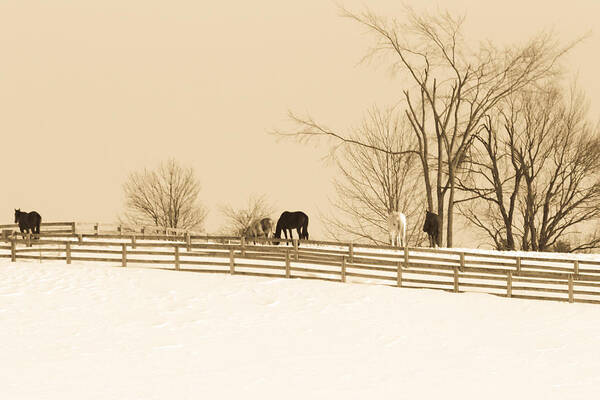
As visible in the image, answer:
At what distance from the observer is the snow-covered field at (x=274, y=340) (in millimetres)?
12102

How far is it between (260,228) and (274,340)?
17.2 meters

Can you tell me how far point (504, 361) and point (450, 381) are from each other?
6.41 feet

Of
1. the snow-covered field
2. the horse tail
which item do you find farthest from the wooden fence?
the horse tail

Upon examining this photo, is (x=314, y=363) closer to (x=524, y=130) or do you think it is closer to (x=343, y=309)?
(x=343, y=309)

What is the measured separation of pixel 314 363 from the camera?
44.1 ft

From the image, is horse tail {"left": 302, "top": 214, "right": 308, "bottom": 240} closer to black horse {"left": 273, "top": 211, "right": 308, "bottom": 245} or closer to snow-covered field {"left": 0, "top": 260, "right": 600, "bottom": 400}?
black horse {"left": 273, "top": 211, "right": 308, "bottom": 245}

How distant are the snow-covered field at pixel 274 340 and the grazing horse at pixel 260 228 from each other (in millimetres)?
10518

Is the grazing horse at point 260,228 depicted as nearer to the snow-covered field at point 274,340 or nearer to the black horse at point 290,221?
the black horse at point 290,221

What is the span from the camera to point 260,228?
3219 centimetres

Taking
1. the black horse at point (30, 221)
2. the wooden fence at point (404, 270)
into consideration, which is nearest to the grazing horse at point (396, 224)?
the wooden fence at point (404, 270)

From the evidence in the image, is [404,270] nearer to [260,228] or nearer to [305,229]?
[305,229]

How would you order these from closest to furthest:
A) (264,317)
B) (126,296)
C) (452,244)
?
1. (264,317)
2. (126,296)
3. (452,244)

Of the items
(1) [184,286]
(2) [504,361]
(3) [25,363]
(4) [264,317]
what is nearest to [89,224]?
(1) [184,286]

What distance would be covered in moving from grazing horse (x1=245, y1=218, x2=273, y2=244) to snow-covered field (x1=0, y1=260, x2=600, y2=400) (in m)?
10.5
